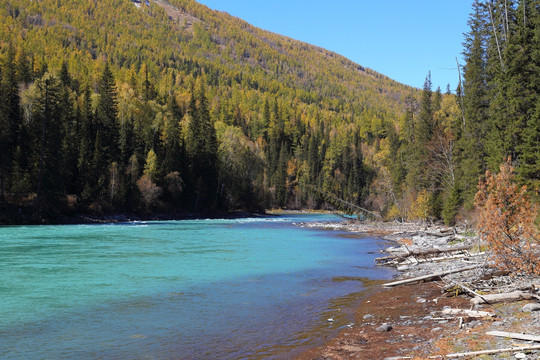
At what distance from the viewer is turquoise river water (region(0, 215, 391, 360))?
31.2ft

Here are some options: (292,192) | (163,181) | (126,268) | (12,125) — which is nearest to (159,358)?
(126,268)

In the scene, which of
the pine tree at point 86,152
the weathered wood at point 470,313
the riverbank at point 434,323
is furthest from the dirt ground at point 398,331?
the pine tree at point 86,152

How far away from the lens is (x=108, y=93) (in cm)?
6956

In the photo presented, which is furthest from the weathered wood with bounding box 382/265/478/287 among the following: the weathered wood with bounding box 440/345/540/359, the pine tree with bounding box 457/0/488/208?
the pine tree with bounding box 457/0/488/208

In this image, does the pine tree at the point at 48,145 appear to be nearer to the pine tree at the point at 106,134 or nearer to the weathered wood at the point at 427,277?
the pine tree at the point at 106,134

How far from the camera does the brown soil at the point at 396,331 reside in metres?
8.45

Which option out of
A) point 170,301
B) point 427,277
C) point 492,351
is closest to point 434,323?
point 492,351

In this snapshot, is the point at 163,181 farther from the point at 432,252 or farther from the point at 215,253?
the point at 432,252

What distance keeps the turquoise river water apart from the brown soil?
608mm

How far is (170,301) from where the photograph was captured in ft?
44.9

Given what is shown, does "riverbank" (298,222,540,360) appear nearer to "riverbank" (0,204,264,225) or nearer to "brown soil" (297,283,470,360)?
"brown soil" (297,283,470,360)

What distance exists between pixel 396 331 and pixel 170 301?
7.05 metres

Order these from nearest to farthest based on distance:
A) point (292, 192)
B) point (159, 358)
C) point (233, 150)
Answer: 1. point (159, 358)
2. point (233, 150)
3. point (292, 192)

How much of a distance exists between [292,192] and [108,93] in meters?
74.8
